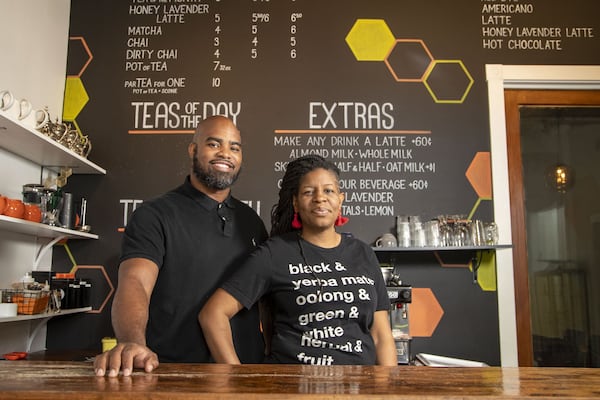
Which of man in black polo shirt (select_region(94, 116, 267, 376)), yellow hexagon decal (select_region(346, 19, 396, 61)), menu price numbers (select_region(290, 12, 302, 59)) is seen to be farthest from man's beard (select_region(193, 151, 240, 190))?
yellow hexagon decal (select_region(346, 19, 396, 61))

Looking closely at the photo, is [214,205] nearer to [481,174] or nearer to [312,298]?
[312,298]

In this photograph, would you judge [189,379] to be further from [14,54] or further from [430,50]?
[430,50]

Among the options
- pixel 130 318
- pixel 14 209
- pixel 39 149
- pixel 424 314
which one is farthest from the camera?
pixel 424 314

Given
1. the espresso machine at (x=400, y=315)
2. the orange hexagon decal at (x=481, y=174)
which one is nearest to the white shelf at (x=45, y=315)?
the espresso machine at (x=400, y=315)

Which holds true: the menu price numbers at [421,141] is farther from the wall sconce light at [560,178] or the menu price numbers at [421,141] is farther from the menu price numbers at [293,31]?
the menu price numbers at [293,31]

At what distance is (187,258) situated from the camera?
155cm

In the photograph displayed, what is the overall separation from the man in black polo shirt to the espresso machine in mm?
982

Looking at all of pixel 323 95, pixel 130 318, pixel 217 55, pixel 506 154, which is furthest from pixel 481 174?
pixel 130 318

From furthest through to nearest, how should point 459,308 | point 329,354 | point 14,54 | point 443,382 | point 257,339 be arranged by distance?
point 459,308 < point 14,54 < point 257,339 < point 329,354 < point 443,382

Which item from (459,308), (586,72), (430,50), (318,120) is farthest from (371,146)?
(586,72)

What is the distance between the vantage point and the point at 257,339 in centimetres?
164

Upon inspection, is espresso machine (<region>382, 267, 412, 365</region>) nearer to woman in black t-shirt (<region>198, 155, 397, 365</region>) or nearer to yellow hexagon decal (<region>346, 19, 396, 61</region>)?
woman in black t-shirt (<region>198, 155, 397, 365</region>)

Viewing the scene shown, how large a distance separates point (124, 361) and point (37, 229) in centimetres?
168

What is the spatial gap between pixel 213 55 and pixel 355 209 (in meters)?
1.21
